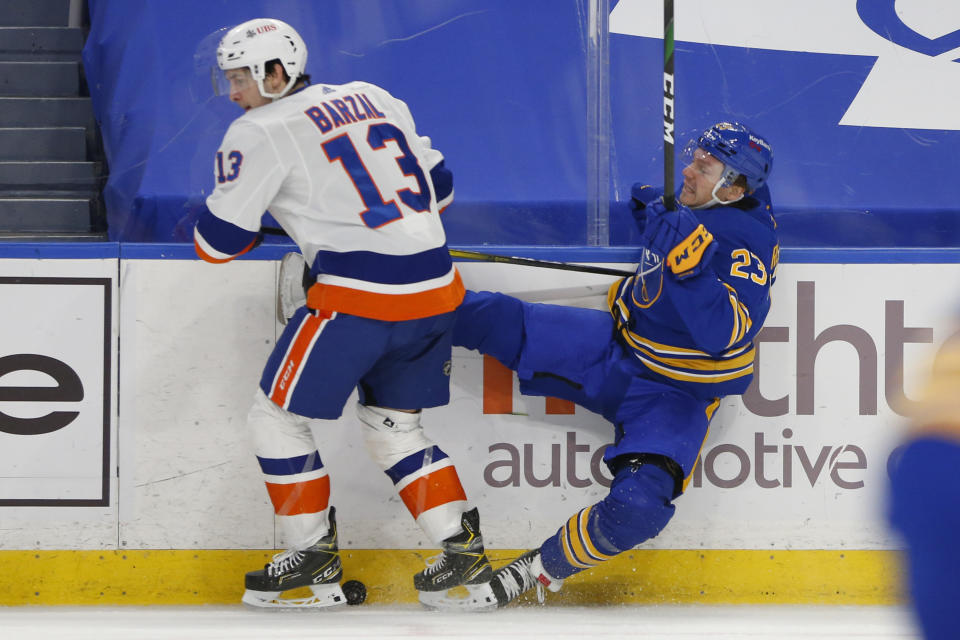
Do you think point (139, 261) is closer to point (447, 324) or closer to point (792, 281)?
point (447, 324)

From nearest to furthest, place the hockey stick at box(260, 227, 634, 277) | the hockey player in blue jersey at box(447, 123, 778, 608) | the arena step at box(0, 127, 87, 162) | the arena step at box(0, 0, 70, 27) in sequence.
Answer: the hockey player in blue jersey at box(447, 123, 778, 608) < the hockey stick at box(260, 227, 634, 277) < the arena step at box(0, 127, 87, 162) < the arena step at box(0, 0, 70, 27)

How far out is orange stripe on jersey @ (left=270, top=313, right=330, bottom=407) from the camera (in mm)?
2307

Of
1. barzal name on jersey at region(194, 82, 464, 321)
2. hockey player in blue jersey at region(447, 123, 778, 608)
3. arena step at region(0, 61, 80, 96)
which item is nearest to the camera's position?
barzal name on jersey at region(194, 82, 464, 321)

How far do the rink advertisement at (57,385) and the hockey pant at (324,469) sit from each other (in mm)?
531

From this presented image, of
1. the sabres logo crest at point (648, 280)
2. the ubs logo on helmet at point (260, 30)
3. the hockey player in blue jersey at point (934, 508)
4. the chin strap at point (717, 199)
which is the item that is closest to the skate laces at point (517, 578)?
the sabres logo crest at point (648, 280)

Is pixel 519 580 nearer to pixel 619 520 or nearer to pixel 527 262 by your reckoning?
pixel 619 520

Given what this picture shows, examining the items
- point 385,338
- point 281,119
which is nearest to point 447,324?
point 385,338

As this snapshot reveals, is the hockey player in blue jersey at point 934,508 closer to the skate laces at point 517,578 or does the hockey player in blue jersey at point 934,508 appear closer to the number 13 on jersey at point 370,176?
the number 13 on jersey at point 370,176

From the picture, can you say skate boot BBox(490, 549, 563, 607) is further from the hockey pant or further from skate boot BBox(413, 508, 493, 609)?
the hockey pant

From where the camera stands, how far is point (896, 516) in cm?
81

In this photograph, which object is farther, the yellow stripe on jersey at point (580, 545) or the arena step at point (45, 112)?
the arena step at point (45, 112)

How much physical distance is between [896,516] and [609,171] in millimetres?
2561

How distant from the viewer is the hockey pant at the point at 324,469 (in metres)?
2.39

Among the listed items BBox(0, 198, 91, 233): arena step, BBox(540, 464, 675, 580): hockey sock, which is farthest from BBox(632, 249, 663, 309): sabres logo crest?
BBox(0, 198, 91, 233): arena step
